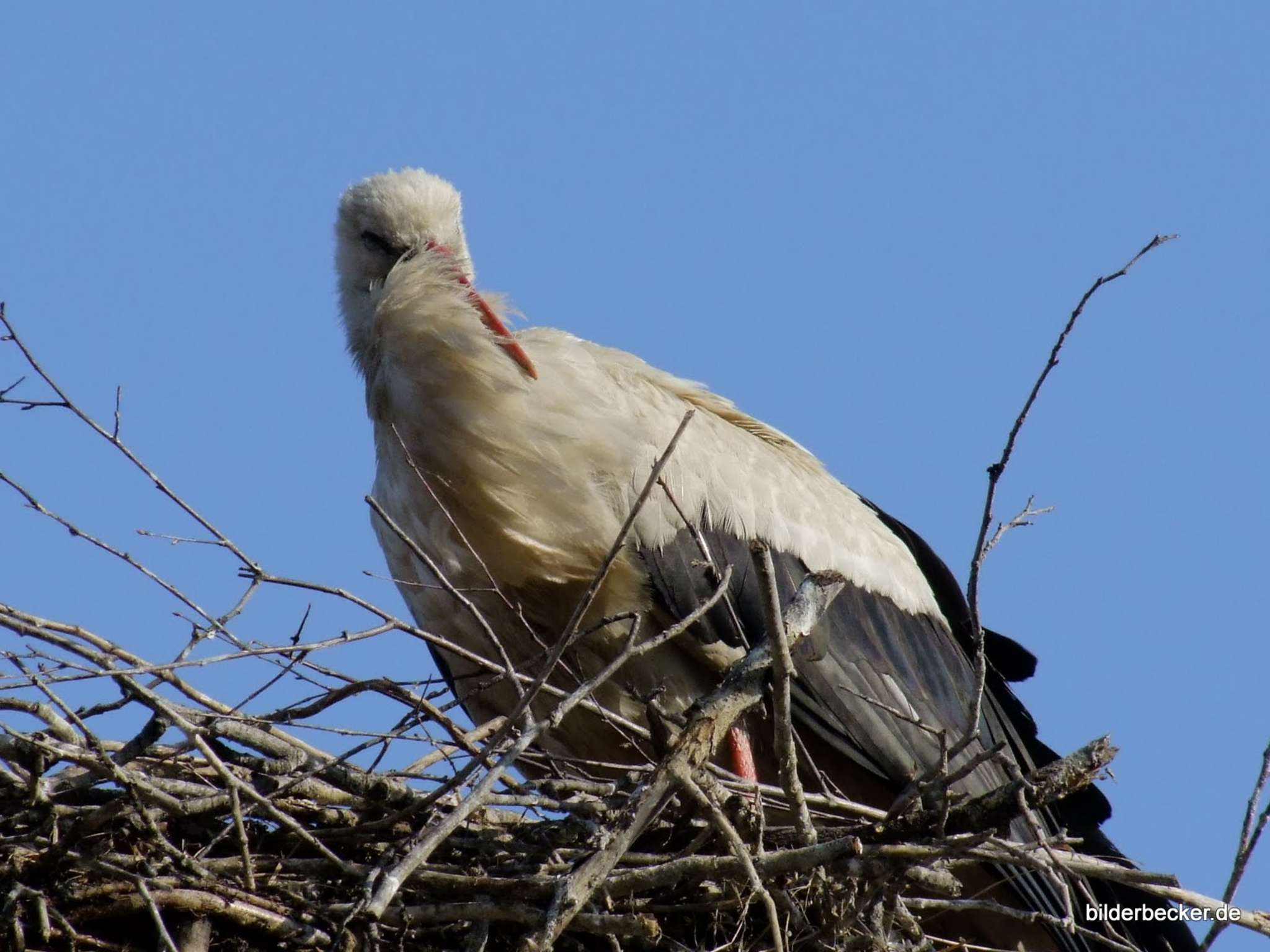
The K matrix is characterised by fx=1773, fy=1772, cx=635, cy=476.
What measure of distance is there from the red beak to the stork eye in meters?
0.40

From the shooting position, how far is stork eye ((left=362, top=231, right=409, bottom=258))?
457 centimetres

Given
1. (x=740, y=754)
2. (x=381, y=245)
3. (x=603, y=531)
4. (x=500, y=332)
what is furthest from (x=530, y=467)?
(x=381, y=245)

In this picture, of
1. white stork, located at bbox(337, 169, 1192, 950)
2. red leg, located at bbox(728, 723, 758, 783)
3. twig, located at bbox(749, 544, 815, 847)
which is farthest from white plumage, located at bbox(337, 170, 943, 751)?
twig, located at bbox(749, 544, 815, 847)

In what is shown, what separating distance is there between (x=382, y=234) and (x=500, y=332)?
0.65 metres

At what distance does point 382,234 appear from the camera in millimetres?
4594

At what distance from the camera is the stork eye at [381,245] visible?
180 inches

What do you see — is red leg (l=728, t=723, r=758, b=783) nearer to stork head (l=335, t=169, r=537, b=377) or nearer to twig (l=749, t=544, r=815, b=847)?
twig (l=749, t=544, r=815, b=847)

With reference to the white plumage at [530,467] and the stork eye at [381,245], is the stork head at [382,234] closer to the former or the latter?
the stork eye at [381,245]

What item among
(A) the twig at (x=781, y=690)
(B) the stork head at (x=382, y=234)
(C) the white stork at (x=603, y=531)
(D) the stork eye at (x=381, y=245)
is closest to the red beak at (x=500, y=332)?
(C) the white stork at (x=603, y=531)

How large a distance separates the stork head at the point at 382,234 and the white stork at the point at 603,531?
0.5 inches

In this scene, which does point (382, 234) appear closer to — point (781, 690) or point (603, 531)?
point (603, 531)

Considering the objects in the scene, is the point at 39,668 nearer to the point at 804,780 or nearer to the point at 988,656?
the point at 804,780

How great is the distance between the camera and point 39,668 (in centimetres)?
307

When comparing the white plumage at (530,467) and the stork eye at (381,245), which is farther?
the stork eye at (381,245)
